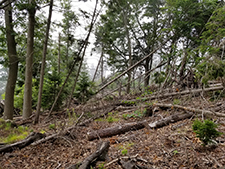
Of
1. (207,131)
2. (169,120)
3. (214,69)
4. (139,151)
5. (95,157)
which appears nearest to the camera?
(207,131)

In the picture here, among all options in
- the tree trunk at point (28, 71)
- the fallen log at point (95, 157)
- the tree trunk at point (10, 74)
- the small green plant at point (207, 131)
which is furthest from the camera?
the tree trunk at point (10, 74)

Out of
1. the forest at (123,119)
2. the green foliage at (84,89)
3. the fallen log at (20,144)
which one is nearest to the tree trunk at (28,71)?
the forest at (123,119)

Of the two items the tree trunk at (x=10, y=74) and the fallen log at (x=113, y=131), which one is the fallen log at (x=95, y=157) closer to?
the fallen log at (x=113, y=131)

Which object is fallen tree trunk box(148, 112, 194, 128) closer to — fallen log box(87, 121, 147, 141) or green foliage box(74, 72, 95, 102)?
fallen log box(87, 121, 147, 141)

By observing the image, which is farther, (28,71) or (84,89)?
(84,89)

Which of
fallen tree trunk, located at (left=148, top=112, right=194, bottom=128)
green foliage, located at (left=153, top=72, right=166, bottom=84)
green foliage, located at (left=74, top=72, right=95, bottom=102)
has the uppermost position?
green foliage, located at (left=153, top=72, right=166, bottom=84)

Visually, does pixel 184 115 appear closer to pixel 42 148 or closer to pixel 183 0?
pixel 42 148

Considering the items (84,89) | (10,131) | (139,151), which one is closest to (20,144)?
(10,131)

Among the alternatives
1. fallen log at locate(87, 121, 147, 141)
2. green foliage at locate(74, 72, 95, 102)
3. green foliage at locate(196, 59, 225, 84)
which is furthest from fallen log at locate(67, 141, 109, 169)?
green foliage at locate(74, 72, 95, 102)

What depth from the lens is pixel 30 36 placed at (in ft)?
25.4

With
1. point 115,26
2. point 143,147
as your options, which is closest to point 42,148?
point 143,147

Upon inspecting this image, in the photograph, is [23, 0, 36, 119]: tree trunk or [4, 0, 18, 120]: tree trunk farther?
[4, 0, 18, 120]: tree trunk

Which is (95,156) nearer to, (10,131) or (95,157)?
(95,157)

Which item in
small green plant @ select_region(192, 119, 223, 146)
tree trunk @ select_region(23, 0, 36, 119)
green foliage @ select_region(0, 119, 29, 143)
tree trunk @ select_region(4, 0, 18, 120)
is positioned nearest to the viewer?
small green plant @ select_region(192, 119, 223, 146)
